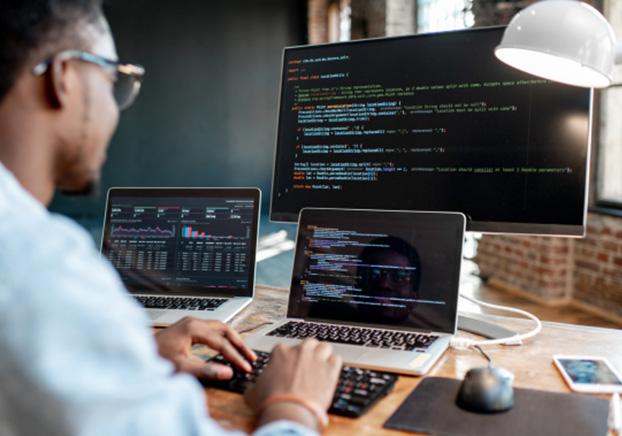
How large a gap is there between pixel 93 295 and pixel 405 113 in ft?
3.23

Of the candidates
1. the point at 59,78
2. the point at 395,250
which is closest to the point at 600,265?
the point at 395,250

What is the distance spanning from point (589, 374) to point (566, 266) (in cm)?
339

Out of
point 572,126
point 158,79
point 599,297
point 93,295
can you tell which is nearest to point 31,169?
point 93,295

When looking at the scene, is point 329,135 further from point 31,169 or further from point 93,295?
point 93,295

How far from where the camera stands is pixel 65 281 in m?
0.50

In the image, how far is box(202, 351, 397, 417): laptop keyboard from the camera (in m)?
0.87

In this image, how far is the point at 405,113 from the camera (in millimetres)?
1379

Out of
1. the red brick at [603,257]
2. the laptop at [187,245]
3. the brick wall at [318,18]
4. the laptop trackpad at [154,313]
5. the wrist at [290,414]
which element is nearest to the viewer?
the wrist at [290,414]

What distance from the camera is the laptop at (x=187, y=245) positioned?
151 centimetres

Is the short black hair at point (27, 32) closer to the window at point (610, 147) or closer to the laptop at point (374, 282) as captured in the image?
the laptop at point (374, 282)

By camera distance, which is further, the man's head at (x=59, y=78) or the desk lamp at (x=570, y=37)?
the desk lamp at (x=570, y=37)

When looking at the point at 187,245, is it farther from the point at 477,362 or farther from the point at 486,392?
the point at 486,392

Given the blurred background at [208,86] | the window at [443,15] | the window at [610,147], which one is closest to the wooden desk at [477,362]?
the window at [610,147]

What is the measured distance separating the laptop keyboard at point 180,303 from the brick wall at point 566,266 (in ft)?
9.56
